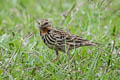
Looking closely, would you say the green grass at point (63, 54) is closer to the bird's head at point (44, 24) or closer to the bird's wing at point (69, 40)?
the bird's wing at point (69, 40)

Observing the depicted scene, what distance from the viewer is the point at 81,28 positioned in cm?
859

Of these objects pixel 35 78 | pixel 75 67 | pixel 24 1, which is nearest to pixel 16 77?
pixel 35 78

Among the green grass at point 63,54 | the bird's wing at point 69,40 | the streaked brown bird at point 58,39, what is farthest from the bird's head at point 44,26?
the green grass at point 63,54

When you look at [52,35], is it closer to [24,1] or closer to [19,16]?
[19,16]

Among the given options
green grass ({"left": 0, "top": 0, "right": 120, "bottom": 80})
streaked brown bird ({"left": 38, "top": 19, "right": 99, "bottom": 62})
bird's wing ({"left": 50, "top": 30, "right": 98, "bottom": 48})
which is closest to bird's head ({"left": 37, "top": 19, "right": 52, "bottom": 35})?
streaked brown bird ({"left": 38, "top": 19, "right": 99, "bottom": 62})

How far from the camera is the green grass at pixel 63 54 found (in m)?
5.94

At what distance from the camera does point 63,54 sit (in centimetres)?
721

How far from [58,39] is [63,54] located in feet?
0.99

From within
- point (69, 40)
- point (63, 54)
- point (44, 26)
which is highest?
point (44, 26)

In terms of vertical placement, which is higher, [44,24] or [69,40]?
[44,24]

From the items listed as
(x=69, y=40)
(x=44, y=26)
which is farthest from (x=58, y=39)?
(x=44, y=26)

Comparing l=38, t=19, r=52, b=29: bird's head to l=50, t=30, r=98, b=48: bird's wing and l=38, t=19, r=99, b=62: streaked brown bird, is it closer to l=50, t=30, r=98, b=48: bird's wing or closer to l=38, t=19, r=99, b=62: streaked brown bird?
l=38, t=19, r=99, b=62: streaked brown bird

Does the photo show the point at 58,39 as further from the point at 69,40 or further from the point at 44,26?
the point at 44,26

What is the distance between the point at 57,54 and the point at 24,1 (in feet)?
14.7
